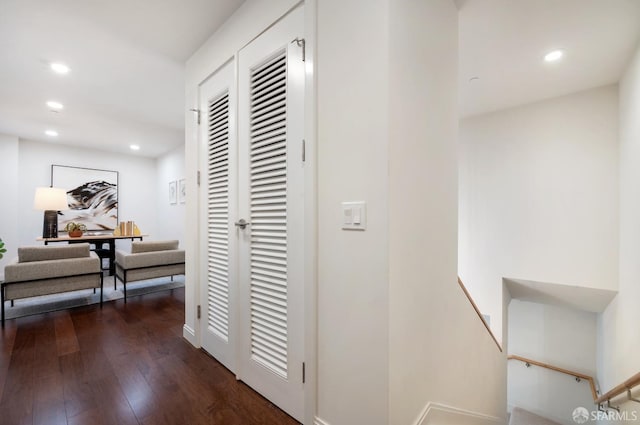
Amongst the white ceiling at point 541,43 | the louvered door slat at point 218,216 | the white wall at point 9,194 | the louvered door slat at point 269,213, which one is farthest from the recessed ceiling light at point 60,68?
the white wall at point 9,194

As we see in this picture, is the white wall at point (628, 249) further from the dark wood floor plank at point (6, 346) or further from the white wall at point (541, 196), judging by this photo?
the dark wood floor plank at point (6, 346)

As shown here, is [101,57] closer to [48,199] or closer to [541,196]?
[48,199]

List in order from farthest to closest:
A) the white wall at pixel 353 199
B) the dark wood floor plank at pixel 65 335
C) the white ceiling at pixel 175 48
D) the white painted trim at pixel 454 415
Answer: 1. the dark wood floor plank at pixel 65 335
2. the white ceiling at pixel 175 48
3. the white painted trim at pixel 454 415
4. the white wall at pixel 353 199

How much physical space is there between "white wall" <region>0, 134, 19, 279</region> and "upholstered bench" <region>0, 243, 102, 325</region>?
2467 mm

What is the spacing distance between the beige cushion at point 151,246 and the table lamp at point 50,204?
6.03 ft

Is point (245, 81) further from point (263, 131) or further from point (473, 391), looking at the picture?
point (473, 391)

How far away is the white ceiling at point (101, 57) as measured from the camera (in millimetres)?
1919

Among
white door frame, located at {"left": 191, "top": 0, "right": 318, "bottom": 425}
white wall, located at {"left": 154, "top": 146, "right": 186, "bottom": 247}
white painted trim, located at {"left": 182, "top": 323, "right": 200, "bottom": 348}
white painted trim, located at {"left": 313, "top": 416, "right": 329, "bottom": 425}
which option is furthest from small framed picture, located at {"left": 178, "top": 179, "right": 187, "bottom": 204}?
white painted trim, located at {"left": 313, "top": 416, "right": 329, "bottom": 425}

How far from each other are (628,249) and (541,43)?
2002 millimetres

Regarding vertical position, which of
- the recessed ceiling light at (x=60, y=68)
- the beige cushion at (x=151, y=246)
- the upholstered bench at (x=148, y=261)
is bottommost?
the upholstered bench at (x=148, y=261)

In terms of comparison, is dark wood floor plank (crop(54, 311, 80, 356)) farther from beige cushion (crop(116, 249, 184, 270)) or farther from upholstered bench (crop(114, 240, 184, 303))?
beige cushion (crop(116, 249, 184, 270))

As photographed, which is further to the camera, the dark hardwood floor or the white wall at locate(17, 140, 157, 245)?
the white wall at locate(17, 140, 157, 245)

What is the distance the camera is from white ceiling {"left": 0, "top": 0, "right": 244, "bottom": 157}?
6.30 feet

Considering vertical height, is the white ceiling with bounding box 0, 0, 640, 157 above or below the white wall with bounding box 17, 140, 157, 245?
above
